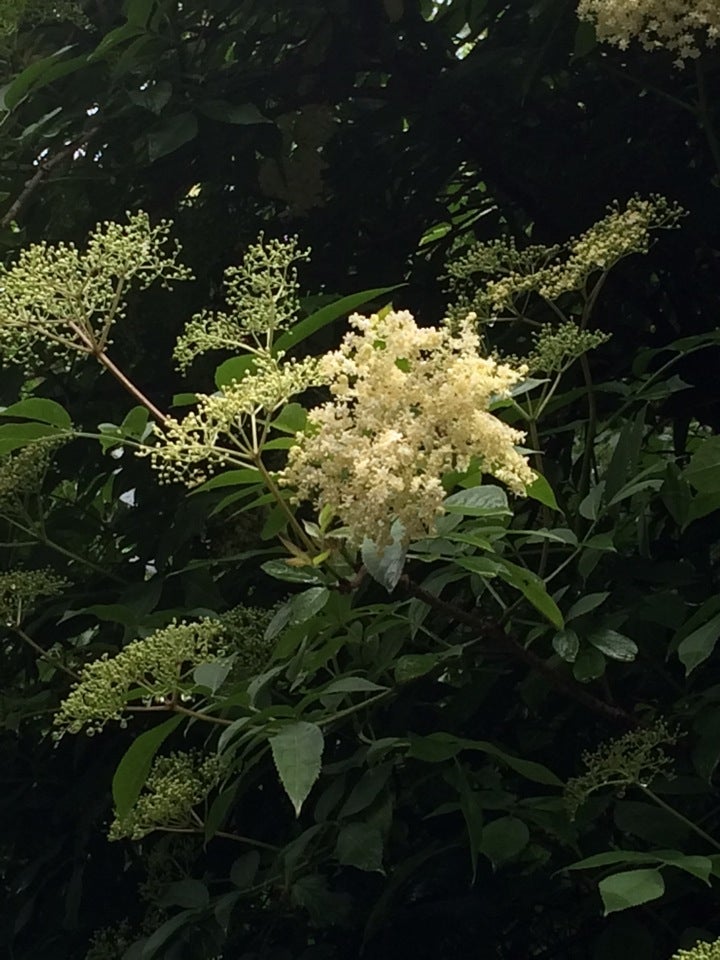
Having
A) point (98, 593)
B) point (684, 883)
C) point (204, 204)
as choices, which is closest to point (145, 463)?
point (98, 593)

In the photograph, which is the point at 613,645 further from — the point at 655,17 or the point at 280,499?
the point at 655,17

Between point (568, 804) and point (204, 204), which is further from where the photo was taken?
point (204, 204)

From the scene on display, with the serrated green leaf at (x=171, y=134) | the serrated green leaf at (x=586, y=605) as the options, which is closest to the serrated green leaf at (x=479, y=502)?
the serrated green leaf at (x=586, y=605)

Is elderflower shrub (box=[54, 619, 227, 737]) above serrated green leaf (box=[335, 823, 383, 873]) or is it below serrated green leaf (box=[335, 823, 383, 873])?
above

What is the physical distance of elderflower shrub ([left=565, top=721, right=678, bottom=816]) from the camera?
3.09 ft

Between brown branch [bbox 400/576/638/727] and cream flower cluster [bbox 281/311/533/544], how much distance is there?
0.07 metres

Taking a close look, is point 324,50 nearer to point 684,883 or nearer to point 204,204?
point 204,204

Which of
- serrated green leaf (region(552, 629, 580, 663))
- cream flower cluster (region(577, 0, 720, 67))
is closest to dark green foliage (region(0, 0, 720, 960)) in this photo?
serrated green leaf (region(552, 629, 580, 663))

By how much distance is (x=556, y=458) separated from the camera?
4.22 ft

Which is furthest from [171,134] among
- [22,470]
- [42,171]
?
[22,470]

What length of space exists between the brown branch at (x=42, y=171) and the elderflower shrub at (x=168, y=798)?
0.61 meters

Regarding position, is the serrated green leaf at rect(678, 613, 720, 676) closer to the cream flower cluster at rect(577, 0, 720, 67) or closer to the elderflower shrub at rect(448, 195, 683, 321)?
the elderflower shrub at rect(448, 195, 683, 321)

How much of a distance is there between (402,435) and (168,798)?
464 millimetres

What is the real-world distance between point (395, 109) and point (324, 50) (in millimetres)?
106
